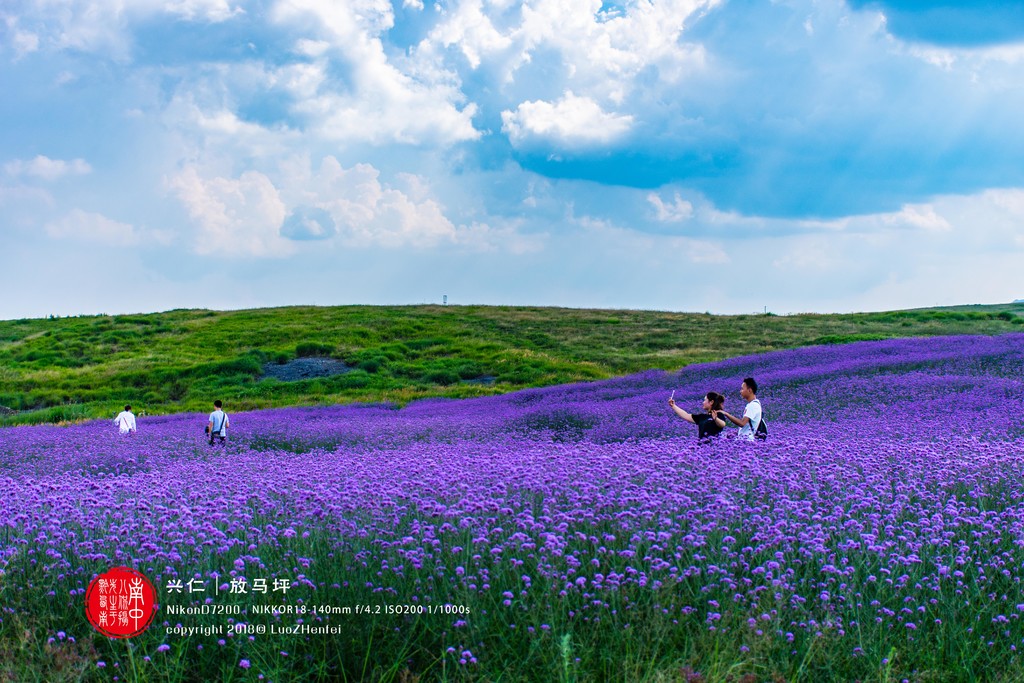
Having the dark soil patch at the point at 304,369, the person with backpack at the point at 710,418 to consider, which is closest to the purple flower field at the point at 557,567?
the person with backpack at the point at 710,418

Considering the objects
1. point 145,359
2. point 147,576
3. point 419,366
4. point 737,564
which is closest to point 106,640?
point 147,576

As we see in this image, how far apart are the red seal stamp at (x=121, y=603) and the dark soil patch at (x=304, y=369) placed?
972 inches

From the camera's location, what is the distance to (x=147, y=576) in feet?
15.6

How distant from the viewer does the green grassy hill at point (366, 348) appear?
2759 centimetres

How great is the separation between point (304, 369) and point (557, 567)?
88.4 ft

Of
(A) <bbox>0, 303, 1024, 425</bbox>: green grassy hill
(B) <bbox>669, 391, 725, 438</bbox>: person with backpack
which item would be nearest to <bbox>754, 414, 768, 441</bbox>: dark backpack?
(B) <bbox>669, 391, 725, 438</bbox>: person with backpack

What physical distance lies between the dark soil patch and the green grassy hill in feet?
1.33

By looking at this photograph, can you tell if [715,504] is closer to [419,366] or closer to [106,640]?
[106,640]

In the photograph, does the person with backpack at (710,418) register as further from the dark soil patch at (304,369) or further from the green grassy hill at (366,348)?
the dark soil patch at (304,369)

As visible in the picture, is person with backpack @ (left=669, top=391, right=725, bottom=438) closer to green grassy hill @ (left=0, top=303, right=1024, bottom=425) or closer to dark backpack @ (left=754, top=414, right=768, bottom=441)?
dark backpack @ (left=754, top=414, right=768, bottom=441)

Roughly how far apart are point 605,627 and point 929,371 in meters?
15.3

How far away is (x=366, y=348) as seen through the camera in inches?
1334

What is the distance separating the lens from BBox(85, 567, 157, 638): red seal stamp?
4.48 m

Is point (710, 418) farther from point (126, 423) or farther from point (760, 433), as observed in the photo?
point (126, 423)
